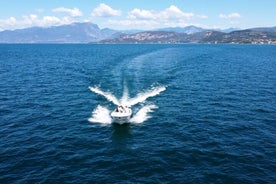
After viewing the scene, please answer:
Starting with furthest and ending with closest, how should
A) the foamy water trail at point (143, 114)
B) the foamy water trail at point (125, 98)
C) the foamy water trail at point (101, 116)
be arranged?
the foamy water trail at point (125, 98)
the foamy water trail at point (143, 114)
the foamy water trail at point (101, 116)

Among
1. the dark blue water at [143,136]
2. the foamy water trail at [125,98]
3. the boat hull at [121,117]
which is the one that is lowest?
the dark blue water at [143,136]

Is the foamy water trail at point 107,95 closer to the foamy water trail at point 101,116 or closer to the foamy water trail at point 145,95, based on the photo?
the foamy water trail at point 145,95

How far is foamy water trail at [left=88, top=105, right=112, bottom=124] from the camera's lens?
56156 millimetres

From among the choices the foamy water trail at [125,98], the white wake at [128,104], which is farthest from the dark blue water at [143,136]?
the foamy water trail at [125,98]

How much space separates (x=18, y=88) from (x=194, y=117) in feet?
185

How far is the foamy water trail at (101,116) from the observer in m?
56.2

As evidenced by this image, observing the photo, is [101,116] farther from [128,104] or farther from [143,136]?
[143,136]

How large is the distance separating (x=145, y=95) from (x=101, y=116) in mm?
19026

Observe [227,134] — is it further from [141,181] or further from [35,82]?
[35,82]

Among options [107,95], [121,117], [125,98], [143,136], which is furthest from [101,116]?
[107,95]

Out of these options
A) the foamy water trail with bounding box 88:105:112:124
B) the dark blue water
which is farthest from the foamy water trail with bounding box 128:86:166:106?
the foamy water trail with bounding box 88:105:112:124

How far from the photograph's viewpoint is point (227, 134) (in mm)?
49438

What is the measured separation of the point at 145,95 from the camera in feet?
245

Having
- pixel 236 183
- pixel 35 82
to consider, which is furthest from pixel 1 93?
pixel 236 183
